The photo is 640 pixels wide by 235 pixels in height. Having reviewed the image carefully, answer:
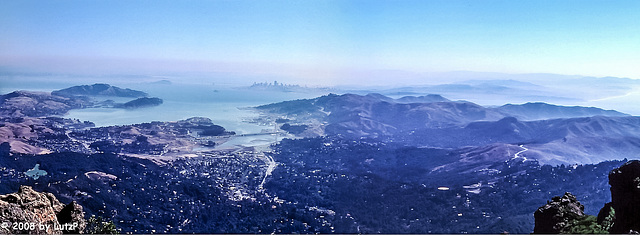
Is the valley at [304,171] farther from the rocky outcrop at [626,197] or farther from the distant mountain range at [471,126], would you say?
the rocky outcrop at [626,197]

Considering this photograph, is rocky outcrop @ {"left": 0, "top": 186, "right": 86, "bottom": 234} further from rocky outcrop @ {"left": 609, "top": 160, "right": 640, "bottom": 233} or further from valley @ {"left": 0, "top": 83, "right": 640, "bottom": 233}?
valley @ {"left": 0, "top": 83, "right": 640, "bottom": 233}

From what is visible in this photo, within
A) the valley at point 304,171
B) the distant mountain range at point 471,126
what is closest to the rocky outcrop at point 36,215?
the valley at point 304,171

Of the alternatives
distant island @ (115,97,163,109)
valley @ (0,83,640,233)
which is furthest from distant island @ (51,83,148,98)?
distant island @ (115,97,163,109)

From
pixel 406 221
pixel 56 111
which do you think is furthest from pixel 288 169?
pixel 56 111

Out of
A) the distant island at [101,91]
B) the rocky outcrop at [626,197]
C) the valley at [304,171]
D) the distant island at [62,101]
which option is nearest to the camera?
the rocky outcrop at [626,197]

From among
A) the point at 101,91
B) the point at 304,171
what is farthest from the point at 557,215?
the point at 101,91

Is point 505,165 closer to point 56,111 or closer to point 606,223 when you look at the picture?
point 606,223
